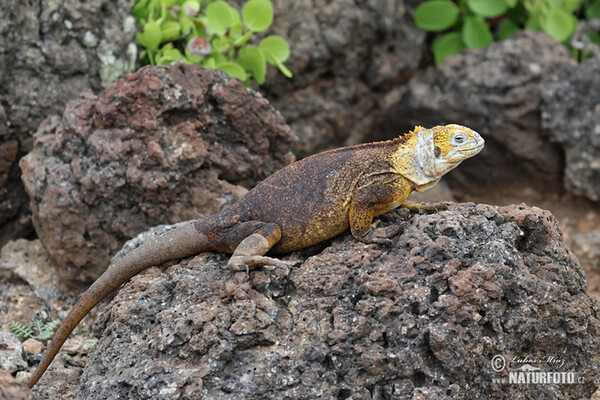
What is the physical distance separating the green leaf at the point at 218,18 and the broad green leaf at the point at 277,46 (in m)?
0.41

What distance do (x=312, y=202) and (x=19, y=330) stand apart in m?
2.64

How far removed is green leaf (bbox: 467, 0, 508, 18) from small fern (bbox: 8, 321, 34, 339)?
23.6 feet

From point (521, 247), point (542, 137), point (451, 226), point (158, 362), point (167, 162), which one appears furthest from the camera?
point (542, 137)

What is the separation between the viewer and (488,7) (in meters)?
9.23

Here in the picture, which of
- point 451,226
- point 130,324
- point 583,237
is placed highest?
point 451,226

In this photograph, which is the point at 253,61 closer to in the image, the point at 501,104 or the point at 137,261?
the point at 137,261

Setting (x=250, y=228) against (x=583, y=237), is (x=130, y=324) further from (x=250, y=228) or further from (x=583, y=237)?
(x=583, y=237)

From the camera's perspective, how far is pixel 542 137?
8719 millimetres

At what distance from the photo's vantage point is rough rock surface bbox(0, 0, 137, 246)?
634 centimetres

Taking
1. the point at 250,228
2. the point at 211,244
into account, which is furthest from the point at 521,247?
the point at 211,244

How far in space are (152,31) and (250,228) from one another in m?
3.11

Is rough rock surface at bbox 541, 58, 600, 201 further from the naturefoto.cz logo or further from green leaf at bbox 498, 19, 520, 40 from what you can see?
the naturefoto.cz logo

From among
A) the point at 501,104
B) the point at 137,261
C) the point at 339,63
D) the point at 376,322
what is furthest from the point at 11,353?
the point at 501,104

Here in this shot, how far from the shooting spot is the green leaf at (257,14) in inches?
255
